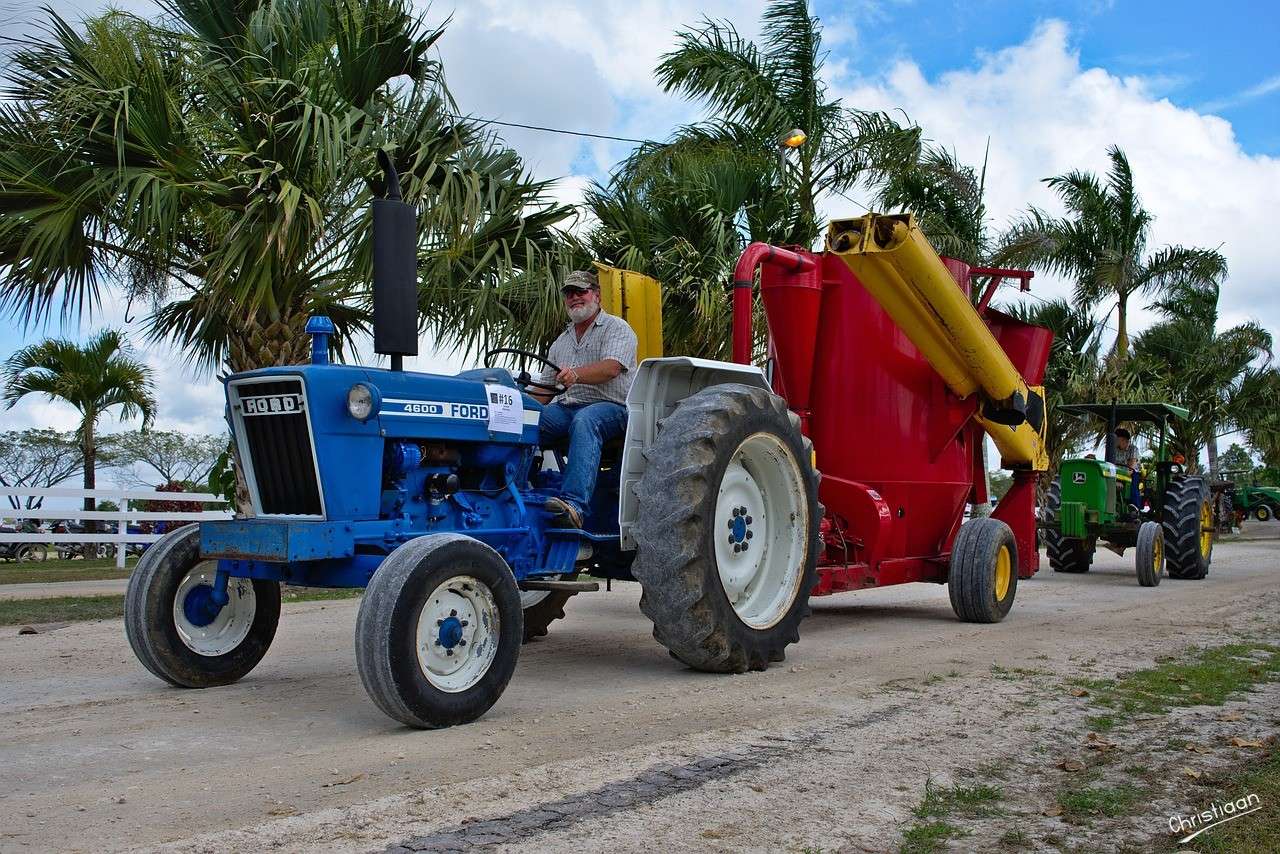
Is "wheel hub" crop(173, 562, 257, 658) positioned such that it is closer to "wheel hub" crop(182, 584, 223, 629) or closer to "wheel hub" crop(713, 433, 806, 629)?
"wheel hub" crop(182, 584, 223, 629)

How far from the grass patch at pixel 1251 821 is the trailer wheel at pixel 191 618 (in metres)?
4.38

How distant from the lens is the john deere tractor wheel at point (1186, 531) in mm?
13602

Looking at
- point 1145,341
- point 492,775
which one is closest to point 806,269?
point 492,775

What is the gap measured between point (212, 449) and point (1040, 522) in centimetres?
2783

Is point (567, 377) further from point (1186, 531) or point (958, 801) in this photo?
point (1186, 531)

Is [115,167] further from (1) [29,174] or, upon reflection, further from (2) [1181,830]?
(2) [1181,830]

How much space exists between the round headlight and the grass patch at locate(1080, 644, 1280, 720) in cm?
359

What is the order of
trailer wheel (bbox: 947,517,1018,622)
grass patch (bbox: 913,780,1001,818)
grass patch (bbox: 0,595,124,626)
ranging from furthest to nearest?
1. grass patch (bbox: 0,595,124,626)
2. trailer wheel (bbox: 947,517,1018,622)
3. grass patch (bbox: 913,780,1001,818)

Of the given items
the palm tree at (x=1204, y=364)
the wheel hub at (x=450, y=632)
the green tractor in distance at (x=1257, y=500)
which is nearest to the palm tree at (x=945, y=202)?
the palm tree at (x=1204, y=364)

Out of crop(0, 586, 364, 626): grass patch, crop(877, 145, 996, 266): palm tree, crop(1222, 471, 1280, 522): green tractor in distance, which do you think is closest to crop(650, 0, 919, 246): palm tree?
crop(877, 145, 996, 266): palm tree

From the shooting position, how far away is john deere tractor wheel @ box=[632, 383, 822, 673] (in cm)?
568

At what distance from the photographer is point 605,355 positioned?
654cm

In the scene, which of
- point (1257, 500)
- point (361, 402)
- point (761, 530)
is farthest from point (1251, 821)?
point (1257, 500)

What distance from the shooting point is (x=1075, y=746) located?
4473mm
